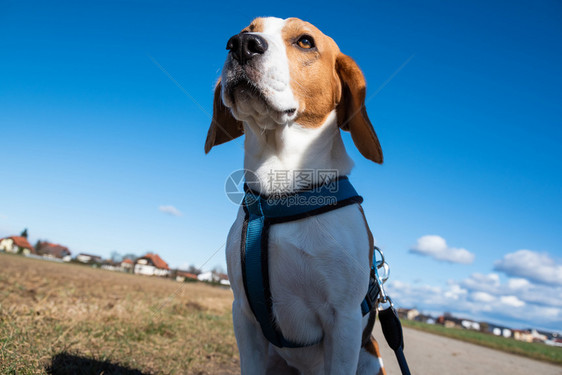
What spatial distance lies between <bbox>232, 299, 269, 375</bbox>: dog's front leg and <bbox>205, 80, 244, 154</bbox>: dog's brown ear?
1379 millimetres

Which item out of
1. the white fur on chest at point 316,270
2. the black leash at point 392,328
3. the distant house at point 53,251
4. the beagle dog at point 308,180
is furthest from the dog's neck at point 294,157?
the distant house at point 53,251

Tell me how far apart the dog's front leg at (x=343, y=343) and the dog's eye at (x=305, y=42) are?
6.01ft

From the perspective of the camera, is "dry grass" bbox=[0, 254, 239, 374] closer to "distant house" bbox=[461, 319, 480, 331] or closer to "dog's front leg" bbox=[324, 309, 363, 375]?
"dog's front leg" bbox=[324, 309, 363, 375]

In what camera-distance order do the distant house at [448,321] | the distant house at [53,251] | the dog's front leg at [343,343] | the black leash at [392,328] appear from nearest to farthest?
the dog's front leg at [343,343] → the black leash at [392,328] → the distant house at [448,321] → the distant house at [53,251]

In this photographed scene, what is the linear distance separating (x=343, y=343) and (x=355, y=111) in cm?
159

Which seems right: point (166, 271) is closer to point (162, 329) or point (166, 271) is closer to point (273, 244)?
point (162, 329)

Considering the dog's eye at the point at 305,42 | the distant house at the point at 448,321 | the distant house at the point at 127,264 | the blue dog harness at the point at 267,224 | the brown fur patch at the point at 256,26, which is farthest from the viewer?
the distant house at the point at 127,264

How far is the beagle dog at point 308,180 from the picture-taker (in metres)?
2.32

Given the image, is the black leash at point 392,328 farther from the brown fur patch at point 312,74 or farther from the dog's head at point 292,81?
the brown fur patch at point 312,74

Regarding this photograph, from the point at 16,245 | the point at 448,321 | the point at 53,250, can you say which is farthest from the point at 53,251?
the point at 448,321

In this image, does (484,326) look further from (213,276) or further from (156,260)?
(156,260)

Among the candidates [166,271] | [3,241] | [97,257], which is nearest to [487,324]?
[166,271]

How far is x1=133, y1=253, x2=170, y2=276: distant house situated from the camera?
6335 cm

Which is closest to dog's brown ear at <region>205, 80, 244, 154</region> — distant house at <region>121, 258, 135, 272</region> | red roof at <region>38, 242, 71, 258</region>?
distant house at <region>121, 258, 135, 272</region>
